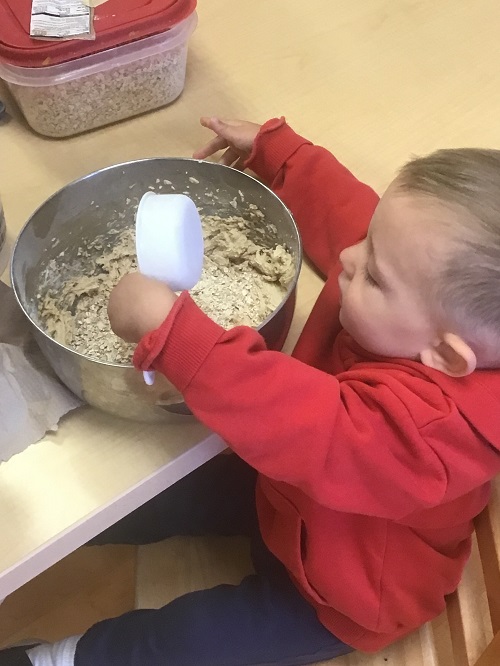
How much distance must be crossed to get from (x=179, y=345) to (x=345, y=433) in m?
0.14

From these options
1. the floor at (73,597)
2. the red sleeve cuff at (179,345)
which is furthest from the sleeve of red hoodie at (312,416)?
the floor at (73,597)

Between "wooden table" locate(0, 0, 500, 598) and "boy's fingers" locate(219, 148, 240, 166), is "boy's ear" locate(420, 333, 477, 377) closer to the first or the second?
"wooden table" locate(0, 0, 500, 598)

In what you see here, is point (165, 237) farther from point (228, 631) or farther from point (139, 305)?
point (228, 631)

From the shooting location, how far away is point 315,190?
2.40ft

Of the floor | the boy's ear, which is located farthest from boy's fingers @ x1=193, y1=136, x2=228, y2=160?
the floor

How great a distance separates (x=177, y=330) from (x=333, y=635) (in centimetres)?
43

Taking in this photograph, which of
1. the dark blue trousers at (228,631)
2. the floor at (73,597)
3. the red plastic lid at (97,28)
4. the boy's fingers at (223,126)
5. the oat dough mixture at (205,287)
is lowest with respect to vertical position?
the floor at (73,597)

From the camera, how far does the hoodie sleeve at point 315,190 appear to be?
705mm

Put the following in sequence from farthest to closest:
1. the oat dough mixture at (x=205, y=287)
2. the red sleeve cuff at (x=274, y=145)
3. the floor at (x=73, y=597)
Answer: the floor at (x=73, y=597) < the red sleeve cuff at (x=274, y=145) < the oat dough mixture at (x=205, y=287)

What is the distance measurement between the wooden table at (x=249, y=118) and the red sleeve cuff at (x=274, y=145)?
8cm

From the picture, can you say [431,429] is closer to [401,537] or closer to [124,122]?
[401,537]

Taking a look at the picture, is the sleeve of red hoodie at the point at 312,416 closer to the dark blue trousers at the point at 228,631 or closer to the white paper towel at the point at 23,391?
the white paper towel at the point at 23,391

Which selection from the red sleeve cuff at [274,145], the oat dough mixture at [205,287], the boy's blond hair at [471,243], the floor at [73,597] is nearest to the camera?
the boy's blond hair at [471,243]

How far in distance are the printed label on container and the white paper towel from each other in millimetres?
310
